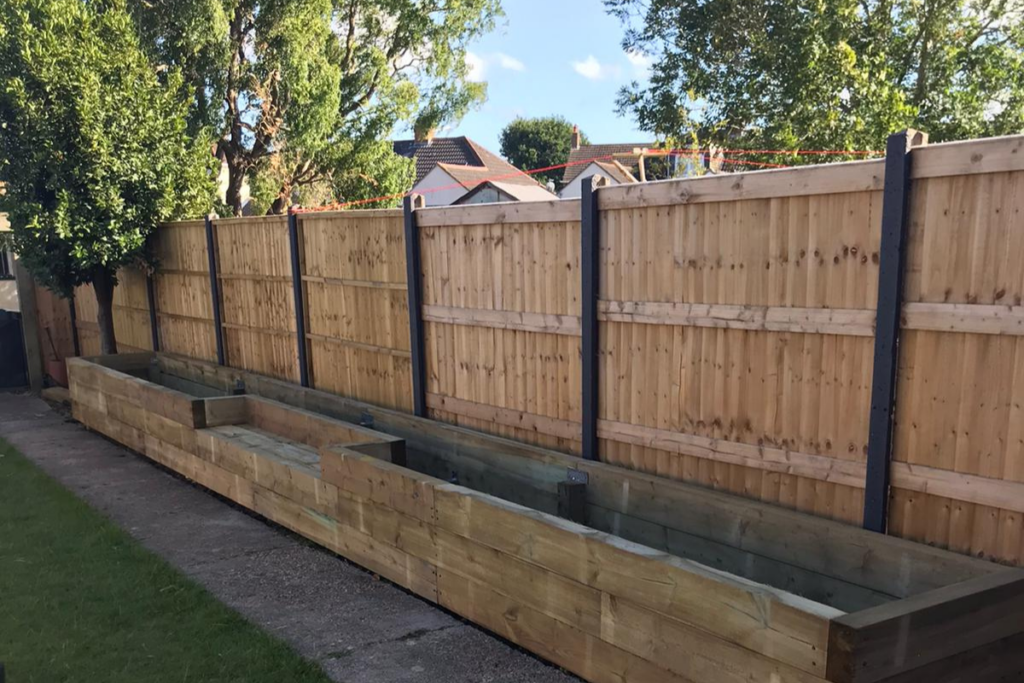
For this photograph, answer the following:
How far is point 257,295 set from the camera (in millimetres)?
8977

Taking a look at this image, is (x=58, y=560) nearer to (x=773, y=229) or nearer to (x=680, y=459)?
(x=680, y=459)

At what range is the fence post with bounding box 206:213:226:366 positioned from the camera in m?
9.62

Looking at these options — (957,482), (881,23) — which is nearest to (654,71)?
(881,23)

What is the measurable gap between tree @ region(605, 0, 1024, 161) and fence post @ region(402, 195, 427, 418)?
10.2 m

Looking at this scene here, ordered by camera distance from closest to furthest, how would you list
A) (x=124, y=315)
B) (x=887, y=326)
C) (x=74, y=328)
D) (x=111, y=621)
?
(x=887, y=326), (x=111, y=621), (x=124, y=315), (x=74, y=328)

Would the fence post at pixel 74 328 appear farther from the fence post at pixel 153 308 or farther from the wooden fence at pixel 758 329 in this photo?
the wooden fence at pixel 758 329

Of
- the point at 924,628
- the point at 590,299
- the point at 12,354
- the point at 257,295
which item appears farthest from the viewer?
the point at 12,354

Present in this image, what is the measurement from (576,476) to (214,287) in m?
6.17

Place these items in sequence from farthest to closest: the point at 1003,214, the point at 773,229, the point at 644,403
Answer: the point at 644,403 → the point at 773,229 → the point at 1003,214

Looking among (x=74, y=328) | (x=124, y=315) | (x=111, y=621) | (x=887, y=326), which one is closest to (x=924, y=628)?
(x=887, y=326)

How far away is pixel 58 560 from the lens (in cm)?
580

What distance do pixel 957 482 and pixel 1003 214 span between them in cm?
123

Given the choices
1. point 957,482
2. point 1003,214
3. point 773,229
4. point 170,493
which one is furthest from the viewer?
point 170,493

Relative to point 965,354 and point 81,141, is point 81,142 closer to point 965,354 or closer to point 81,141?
point 81,141
